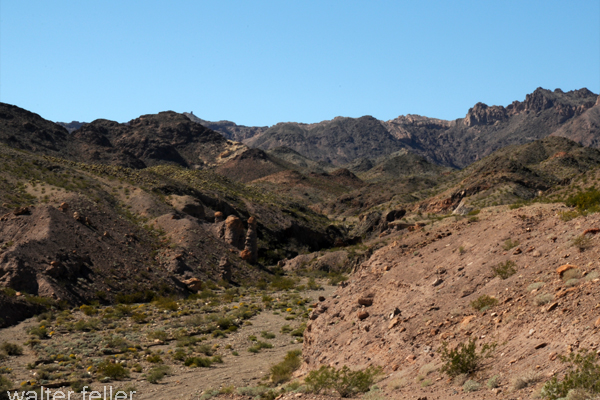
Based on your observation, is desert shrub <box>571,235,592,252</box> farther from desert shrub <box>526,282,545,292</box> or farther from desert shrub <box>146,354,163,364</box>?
desert shrub <box>146,354,163,364</box>

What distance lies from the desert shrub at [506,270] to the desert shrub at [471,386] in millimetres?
4693

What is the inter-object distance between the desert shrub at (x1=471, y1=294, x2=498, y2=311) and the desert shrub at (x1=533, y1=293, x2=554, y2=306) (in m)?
1.24

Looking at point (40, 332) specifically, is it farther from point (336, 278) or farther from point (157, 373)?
point (336, 278)

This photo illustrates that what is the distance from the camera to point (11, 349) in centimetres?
1962

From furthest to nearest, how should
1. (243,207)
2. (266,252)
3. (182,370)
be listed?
(243,207), (266,252), (182,370)

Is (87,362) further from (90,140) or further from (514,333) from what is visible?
(90,140)

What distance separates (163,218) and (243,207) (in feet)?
65.2

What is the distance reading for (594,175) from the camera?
42438mm

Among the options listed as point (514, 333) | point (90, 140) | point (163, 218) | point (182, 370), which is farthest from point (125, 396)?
point (90, 140)

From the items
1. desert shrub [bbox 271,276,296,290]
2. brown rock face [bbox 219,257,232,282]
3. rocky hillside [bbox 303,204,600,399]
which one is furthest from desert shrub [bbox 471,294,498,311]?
desert shrub [bbox 271,276,296,290]

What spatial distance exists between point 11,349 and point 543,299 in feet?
61.5

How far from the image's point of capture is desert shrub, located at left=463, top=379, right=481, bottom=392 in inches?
328

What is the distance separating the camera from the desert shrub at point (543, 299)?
32.6ft

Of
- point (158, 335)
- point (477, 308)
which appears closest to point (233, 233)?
point (158, 335)
